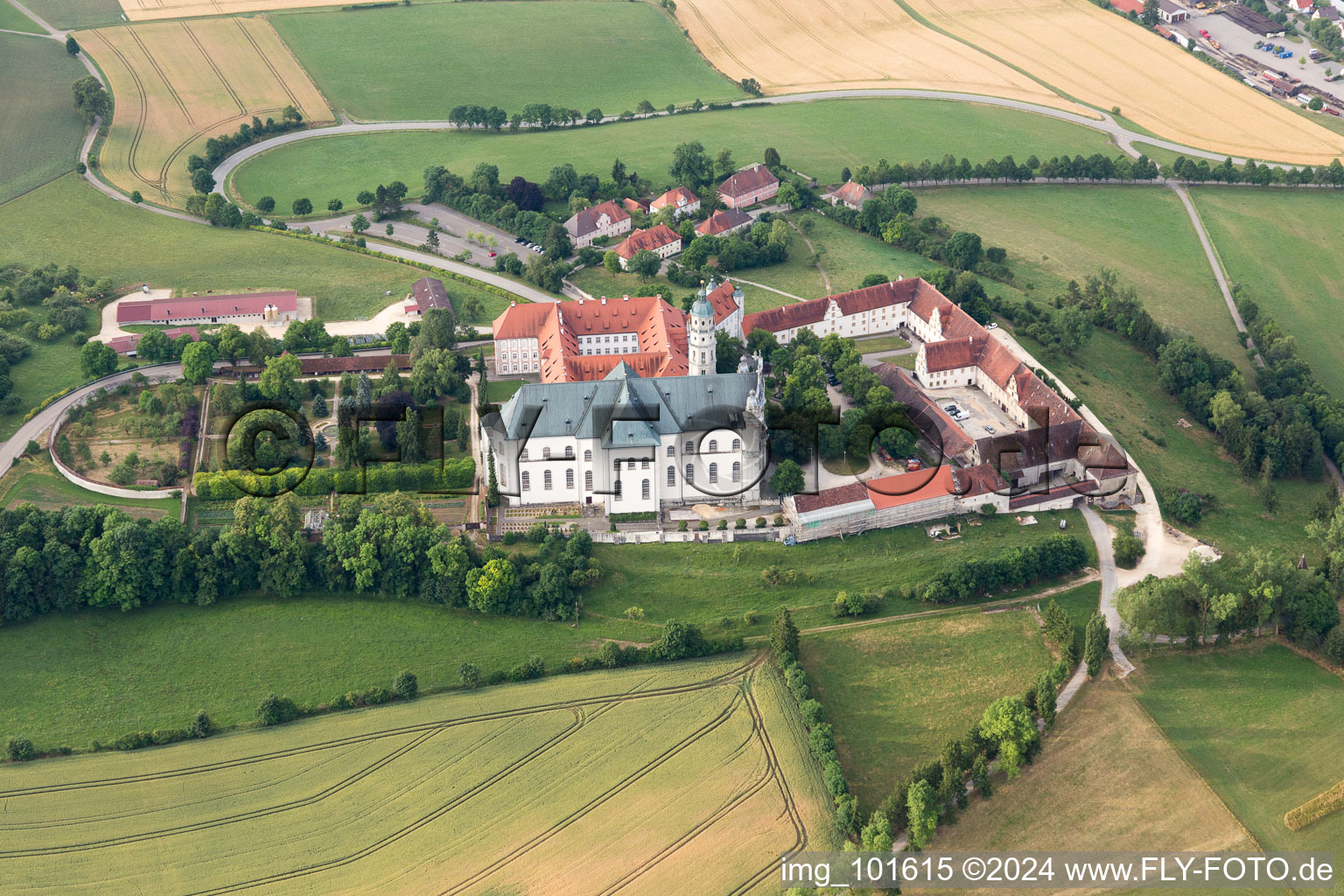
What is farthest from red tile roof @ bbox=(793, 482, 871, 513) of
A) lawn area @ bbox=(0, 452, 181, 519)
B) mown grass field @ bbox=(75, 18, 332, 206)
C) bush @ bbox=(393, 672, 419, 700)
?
mown grass field @ bbox=(75, 18, 332, 206)

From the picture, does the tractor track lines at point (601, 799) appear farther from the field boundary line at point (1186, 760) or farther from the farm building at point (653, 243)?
the farm building at point (653, 243)

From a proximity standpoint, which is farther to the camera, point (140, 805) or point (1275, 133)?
point (1275, 133)

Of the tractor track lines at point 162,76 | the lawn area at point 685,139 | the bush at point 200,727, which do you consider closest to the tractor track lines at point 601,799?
the bush at point 200,727

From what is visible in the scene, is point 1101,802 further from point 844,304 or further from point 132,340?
point 132,340

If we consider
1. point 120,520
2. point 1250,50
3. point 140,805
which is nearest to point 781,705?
point 140,805

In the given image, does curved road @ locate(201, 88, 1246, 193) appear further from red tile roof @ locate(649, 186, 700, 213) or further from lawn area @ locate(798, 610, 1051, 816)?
lawn area @ locate(798, 610, 1051, 816)

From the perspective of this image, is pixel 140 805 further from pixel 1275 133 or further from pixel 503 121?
pixel 1275 133
